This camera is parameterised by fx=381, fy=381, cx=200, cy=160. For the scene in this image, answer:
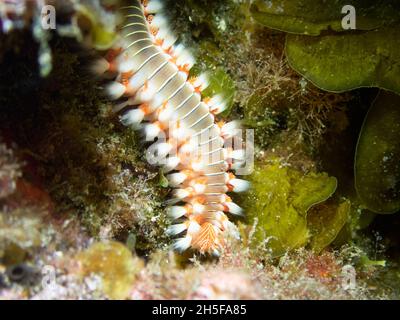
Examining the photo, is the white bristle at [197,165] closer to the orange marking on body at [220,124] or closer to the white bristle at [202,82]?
the orange marking on body at [220,124]

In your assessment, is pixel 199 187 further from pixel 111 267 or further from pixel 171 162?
pixel 111 267

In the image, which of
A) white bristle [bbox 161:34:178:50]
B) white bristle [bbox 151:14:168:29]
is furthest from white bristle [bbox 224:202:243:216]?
white bristle [bbox 151:14:168:29]

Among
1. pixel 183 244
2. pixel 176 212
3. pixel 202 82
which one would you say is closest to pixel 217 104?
pixel 202 82

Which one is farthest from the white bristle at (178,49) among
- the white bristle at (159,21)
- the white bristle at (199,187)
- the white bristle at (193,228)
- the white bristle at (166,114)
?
the white bristle at (193,228)

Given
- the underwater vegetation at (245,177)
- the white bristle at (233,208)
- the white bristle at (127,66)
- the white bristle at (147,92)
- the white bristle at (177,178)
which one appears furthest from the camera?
the white bristle at (233,208)

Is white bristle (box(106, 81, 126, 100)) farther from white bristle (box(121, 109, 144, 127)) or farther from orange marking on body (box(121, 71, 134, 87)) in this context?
white bristle (box(121, 109, 144, 127))
